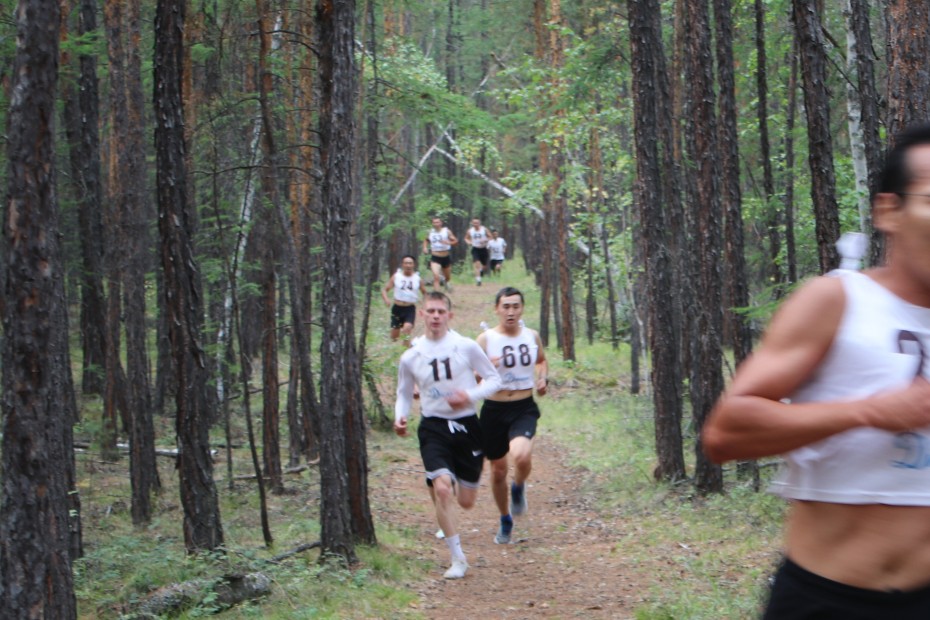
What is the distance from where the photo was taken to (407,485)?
52.2 ft

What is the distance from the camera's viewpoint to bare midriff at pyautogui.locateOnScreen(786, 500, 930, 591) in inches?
93.7

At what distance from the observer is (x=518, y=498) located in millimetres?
11852

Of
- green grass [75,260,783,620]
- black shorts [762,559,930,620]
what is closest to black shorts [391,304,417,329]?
green grass [75,260,783,620]

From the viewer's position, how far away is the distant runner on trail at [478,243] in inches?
1467

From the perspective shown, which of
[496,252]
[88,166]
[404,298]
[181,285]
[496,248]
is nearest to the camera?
[181,285]

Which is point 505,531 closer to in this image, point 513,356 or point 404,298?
point 513,356

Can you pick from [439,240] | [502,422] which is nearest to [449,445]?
[502,422]

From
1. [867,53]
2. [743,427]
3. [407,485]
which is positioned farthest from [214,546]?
[743,427]

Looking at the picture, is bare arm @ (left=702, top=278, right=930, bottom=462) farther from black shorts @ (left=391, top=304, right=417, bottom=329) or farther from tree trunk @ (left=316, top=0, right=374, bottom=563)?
black shorts @ (left=391, top=304, right=417, bottom=329)

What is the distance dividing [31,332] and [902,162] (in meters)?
5.53

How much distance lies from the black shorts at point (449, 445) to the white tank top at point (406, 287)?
13176 mm

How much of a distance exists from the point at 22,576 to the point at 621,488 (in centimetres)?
961

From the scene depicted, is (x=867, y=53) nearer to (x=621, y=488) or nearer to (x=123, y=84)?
(x=621, y=488)

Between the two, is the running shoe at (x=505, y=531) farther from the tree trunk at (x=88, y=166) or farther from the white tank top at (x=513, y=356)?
the tree trunk at (x=88, y=166)
